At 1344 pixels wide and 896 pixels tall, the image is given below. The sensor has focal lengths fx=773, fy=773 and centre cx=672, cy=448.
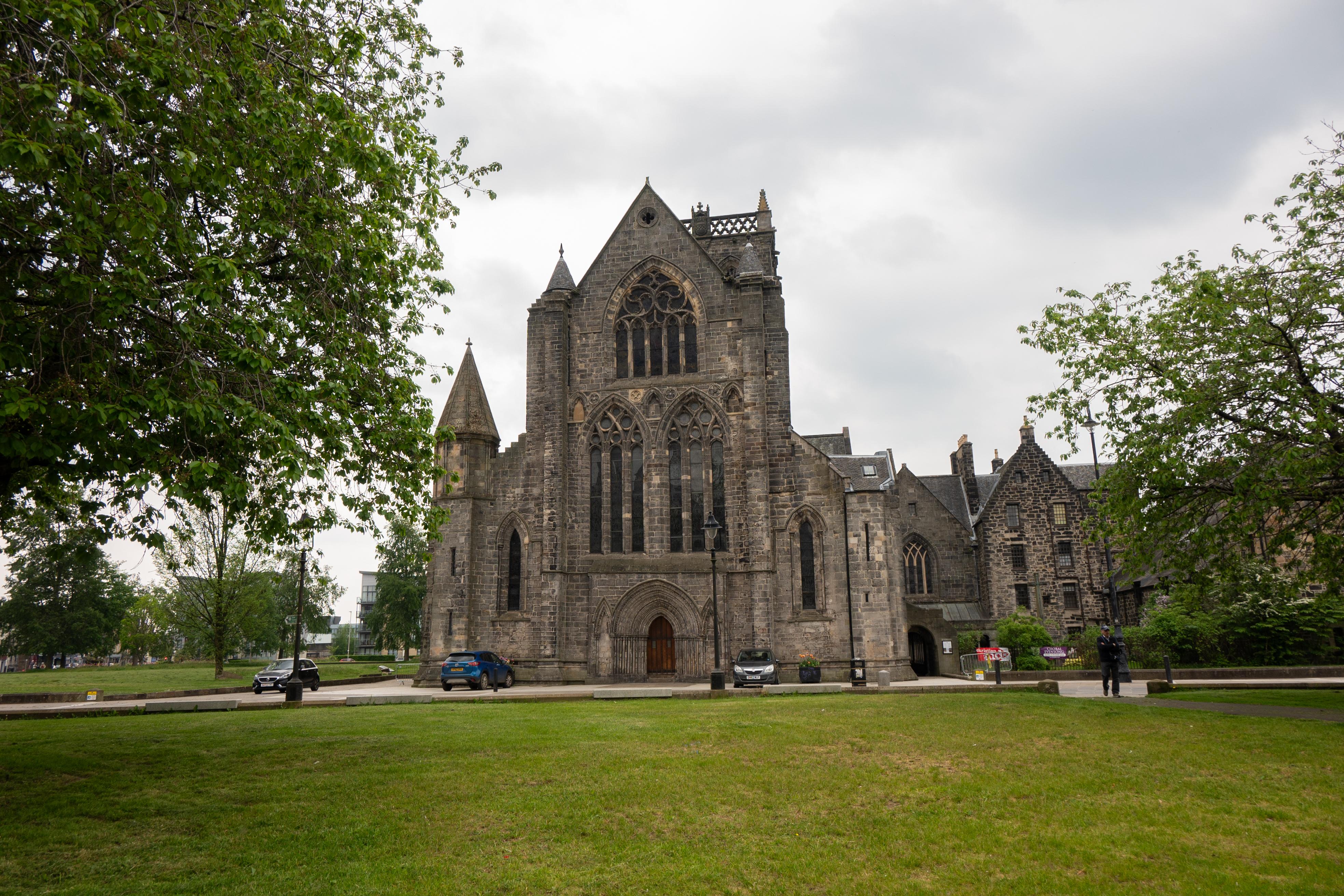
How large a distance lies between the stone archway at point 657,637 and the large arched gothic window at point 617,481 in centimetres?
218

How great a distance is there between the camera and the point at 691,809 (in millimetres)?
8531

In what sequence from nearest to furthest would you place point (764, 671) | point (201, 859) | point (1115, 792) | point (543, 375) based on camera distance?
point (201, 859)
point (1115, 792)
point (764, 671)
point (543, 375)

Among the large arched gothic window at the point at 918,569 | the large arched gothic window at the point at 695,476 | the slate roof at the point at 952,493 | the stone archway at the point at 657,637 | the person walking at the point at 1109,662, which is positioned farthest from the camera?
the slate roof at the point at 952,493

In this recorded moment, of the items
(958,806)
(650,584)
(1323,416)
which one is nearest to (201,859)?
(958,806)

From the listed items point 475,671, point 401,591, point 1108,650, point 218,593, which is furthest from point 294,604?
point 1108,650

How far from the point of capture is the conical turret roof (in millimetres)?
34062

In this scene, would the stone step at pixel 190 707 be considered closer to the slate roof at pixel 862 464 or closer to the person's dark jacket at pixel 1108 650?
the person's dark jacket at pixel 1108 650

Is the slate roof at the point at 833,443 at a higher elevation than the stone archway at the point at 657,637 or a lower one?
higher

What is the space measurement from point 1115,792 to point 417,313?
12625mm

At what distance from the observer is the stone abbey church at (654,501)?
30.6m

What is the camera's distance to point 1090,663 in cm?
3159

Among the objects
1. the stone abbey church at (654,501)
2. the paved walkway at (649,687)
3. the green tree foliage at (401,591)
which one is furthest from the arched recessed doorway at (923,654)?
the green tree foliage at (401,591)

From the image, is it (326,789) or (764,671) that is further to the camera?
(764,671)

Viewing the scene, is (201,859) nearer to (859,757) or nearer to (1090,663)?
(859,757)
